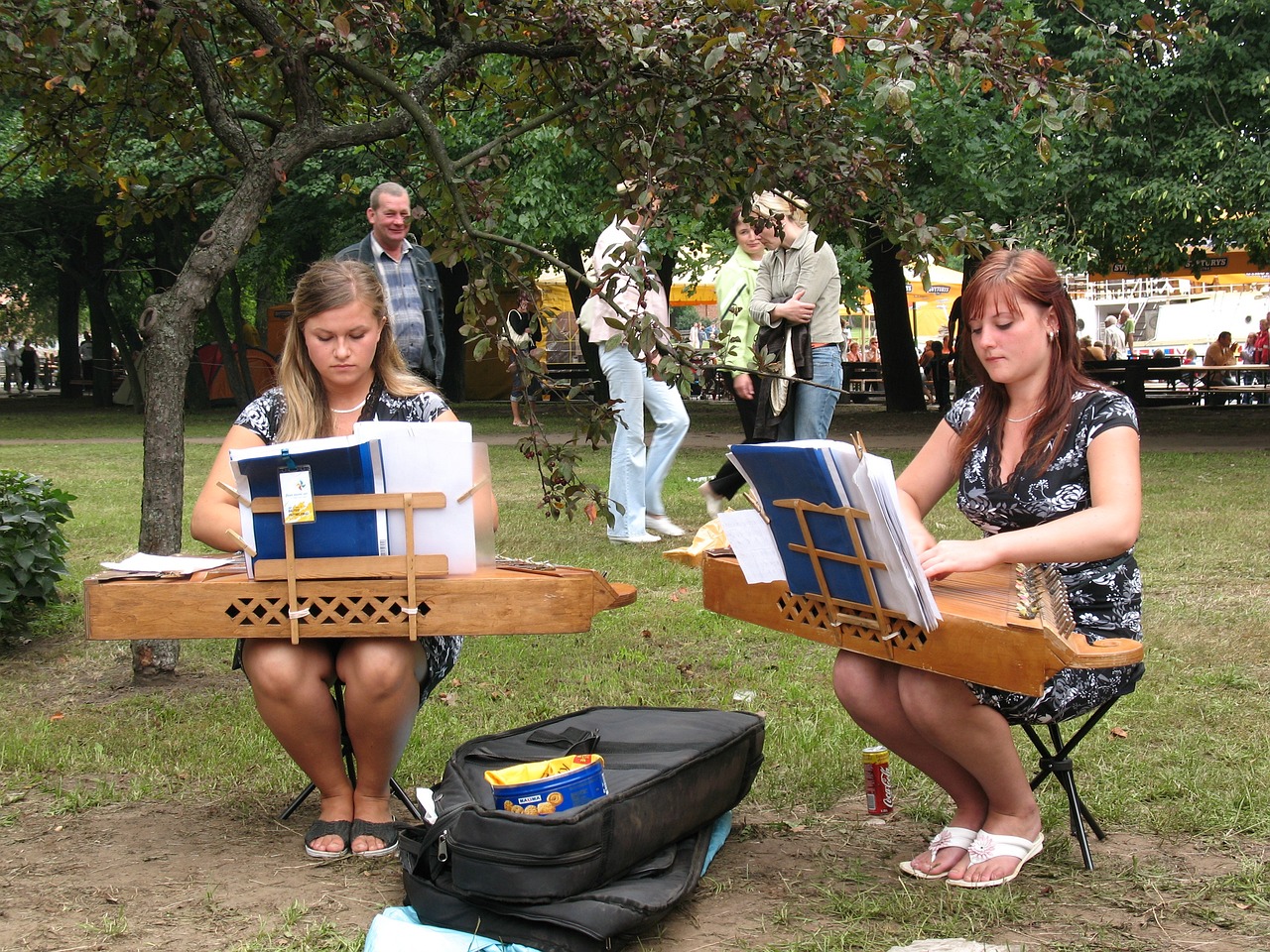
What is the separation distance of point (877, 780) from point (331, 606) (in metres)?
1.62

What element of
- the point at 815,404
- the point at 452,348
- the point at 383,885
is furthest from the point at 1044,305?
the point at 452,348

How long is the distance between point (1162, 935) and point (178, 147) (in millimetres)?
4937

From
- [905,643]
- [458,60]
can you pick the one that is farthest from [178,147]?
[905,643]

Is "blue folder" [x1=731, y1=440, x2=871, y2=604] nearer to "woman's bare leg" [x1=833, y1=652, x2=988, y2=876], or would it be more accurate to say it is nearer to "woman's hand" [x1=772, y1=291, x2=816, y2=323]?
"woman's bare leg" [x1=833, y1=652, x2=988, y2=876]

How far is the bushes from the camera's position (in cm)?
586

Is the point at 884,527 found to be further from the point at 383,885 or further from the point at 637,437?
the point at 637,437

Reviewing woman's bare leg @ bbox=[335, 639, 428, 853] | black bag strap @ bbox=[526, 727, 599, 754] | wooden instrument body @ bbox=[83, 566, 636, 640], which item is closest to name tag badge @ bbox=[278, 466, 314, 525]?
wooden instrument body @ bbox=[83, 566, 636, 640]

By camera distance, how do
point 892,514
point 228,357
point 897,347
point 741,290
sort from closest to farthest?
point 892,514 → point 741,290 → point 897,347 → point 228,357

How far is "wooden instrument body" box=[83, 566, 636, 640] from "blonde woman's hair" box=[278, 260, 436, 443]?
24.4 inches

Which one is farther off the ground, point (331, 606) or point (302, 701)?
point (331, 606)

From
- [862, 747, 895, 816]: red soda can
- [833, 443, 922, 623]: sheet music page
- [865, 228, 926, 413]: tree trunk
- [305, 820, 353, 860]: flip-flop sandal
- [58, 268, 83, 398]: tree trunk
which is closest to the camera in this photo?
[833, 443, 922, 623]: sheet music page

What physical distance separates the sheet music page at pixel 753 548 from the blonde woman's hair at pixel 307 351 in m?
1.12

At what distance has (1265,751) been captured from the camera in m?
4.17

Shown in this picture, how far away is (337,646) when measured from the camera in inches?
137
